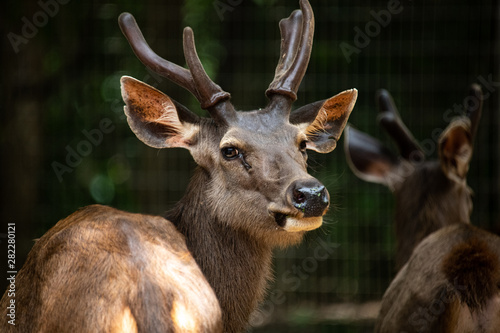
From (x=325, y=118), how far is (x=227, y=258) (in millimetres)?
1233

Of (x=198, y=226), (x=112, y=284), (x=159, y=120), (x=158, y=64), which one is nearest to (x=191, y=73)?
(x=158, y=64)

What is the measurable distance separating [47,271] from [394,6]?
6433 millimetres

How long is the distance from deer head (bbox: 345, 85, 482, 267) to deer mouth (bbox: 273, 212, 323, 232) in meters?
2.19

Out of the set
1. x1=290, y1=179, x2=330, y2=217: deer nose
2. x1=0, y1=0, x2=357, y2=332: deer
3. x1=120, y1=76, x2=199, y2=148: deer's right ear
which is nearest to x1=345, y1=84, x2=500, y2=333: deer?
x1=0, y1=0, x2=357, y2=332: deer

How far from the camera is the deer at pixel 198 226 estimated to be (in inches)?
107

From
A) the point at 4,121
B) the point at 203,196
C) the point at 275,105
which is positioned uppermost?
the point at 275,105

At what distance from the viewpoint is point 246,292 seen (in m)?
Answer: 3.63

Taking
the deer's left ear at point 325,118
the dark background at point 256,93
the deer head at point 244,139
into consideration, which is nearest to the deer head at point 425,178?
the deer's left ear at point 325,118

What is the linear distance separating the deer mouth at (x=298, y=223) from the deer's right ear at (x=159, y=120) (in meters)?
0.81

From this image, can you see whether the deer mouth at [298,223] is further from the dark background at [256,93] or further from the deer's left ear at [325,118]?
the dark background at [256,93]

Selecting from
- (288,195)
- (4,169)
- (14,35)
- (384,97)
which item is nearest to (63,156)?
(4,169)

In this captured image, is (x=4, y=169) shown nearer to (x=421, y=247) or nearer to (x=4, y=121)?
(x=4, y=121)

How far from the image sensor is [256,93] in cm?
828

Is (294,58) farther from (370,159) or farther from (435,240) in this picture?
(370,159)
